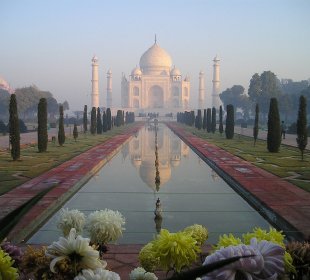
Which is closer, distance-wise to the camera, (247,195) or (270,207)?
(270,207)

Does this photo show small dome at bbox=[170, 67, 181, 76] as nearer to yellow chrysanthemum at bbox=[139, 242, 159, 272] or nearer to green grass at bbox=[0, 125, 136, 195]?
green grass at bbox=[0, 125, 136, 195]

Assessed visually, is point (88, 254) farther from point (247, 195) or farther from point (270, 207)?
point (247, 195)

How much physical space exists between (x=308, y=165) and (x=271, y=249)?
8759 mm

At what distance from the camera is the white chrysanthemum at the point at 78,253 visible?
1146 millimetres

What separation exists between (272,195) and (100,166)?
465 cm

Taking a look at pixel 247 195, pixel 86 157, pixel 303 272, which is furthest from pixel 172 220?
pixel 86 157

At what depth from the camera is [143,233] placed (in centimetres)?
425

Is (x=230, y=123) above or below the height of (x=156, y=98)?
below

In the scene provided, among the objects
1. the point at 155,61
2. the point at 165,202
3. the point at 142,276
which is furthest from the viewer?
the point at 155,61

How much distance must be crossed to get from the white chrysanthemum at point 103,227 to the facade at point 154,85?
52.3 metres

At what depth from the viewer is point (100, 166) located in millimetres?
9477

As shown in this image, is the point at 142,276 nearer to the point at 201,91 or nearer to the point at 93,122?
the point at 93,122

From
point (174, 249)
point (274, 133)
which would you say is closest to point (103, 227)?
point (174, 249)

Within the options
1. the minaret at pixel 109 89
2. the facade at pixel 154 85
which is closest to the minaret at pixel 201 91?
the facade at pixel 154 85
